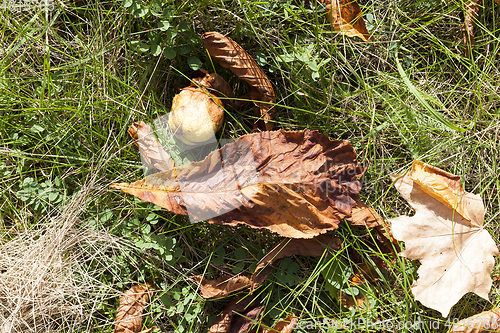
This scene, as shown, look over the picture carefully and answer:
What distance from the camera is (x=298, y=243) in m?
2.63

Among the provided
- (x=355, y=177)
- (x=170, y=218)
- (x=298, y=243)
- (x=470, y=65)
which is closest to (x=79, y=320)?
(x=170, y=218)

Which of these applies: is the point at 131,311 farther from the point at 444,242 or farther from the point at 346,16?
the point at 346,16

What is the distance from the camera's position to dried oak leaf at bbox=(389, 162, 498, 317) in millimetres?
2529

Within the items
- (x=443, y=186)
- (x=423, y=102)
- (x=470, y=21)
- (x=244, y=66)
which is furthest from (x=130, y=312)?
(x=470, y=21)

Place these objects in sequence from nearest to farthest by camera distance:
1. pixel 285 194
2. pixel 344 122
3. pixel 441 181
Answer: pixel 285 194 → pixel 441 181 → pixel 344 122

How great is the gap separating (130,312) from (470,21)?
3337 millimetres

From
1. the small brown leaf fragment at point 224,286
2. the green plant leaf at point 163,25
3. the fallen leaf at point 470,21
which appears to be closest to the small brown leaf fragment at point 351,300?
the small brown leaf fragment at point 224,286

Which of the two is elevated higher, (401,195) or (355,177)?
(355,177)

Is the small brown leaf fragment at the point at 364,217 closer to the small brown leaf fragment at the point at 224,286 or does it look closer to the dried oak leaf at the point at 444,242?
the dried oak leaf at the point at 444,242

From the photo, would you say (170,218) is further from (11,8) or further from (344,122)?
(11,8)

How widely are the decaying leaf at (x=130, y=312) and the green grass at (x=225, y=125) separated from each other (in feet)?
0.24

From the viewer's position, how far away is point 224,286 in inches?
104

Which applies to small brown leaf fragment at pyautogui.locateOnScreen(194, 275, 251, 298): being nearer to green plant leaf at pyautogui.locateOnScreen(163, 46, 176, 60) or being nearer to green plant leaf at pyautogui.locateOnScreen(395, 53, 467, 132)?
green plant leaf at pyautogui.locateOnScreen(163, 46, 176, 60)

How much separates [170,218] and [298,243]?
0.96 metres
